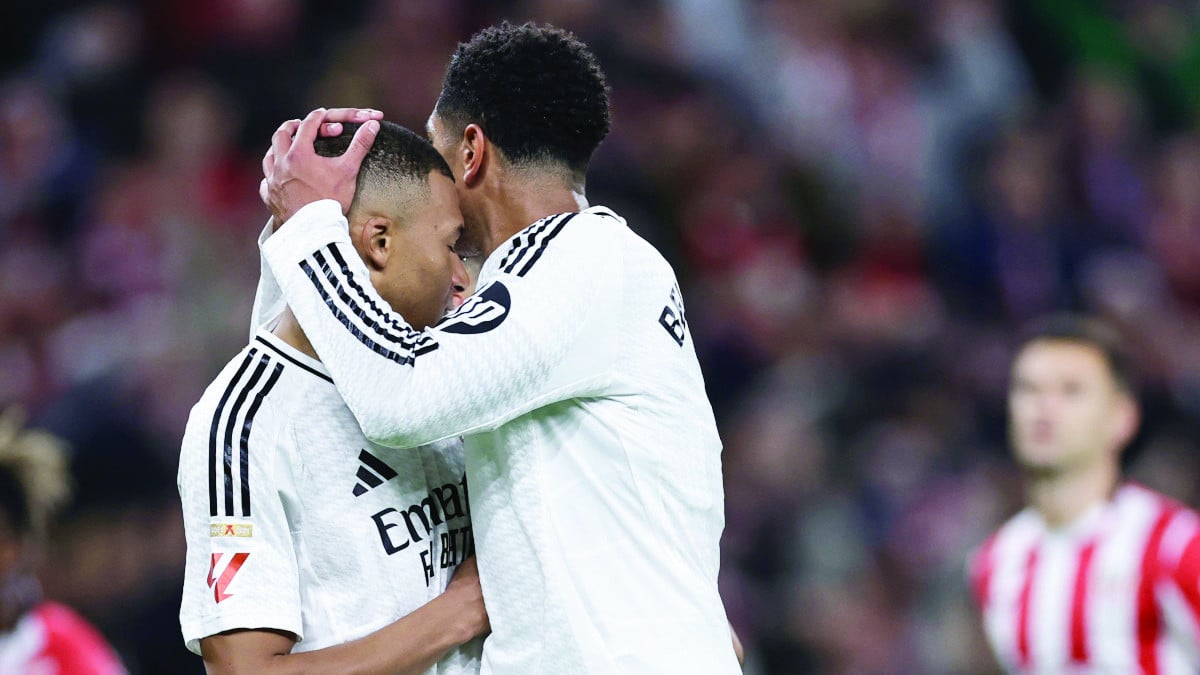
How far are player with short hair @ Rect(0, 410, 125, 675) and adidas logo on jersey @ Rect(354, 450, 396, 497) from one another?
8.46 feet

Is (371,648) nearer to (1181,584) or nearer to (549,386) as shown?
(549,386)

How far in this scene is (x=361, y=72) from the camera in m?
8.84

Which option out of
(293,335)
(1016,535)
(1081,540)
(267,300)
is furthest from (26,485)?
(1081,540)

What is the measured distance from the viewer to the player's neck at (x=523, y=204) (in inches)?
118

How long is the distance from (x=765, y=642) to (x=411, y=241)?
4.76 metres

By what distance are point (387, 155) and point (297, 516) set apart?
2.34 ft

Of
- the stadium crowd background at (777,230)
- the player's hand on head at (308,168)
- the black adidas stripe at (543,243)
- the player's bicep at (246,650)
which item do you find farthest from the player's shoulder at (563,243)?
the stadium crowd background at (777,230)

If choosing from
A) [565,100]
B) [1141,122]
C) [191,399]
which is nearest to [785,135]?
[1141,122]

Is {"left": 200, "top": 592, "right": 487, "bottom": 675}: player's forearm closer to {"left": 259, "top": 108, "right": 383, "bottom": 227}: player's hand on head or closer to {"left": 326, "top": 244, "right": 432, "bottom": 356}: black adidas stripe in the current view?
{"left": 326, "top": 244, "right": 432, "bottom": 356}: black adidas stripe

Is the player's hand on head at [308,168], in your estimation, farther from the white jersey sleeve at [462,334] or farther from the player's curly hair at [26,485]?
the player's curly hair at [26,485]

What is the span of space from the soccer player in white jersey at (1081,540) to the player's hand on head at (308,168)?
3.13 m

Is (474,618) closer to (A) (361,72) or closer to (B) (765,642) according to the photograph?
(B) (765,642)

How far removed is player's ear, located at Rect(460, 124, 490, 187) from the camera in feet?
9.87

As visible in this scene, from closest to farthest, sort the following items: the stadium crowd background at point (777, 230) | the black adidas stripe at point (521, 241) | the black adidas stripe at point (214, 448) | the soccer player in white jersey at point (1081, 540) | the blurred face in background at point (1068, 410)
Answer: the black adidas stripe at point (214, 448)
the black adidas stripe at point (521, 241)
the soccer player in white jersey at point (1081, 540)
the blurred face in background at point (1068, 410)
the stadium crowd background at point (777, 230)
